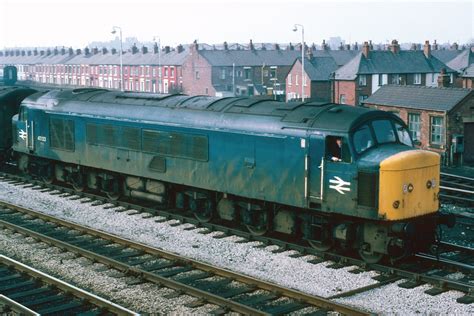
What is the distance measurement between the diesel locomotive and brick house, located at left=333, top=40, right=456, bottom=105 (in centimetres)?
4244

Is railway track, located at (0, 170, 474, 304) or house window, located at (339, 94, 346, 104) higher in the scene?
house window, located at (339, 94, 346, 104)

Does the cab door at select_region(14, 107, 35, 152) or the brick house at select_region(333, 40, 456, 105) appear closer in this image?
the cab door at select_region(14, 107, 35, 152)

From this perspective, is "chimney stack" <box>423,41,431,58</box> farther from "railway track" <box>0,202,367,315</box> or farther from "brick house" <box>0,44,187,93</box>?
"railway track" <box>0,202,367,315</box>

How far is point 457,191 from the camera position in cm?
2395

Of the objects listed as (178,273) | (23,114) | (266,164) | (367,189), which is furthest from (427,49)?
(178,273)

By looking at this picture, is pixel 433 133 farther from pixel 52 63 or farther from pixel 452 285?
pixel 52 63

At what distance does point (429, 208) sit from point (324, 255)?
269 centimetres

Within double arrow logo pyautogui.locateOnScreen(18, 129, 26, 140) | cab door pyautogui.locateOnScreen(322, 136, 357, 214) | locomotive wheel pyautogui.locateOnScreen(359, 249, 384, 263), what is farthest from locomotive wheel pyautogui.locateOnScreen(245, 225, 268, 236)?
double arrow logo pyautogui.locateOnScreen(18, 129, 26, 140)

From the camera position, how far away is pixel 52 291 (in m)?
12.6

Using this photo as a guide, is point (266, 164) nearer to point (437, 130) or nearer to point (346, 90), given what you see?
point (437, 130)

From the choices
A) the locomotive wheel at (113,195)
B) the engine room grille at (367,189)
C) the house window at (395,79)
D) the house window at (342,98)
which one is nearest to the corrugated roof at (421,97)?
the locomotive wheel at (113,195)

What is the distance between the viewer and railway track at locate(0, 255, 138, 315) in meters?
11.4

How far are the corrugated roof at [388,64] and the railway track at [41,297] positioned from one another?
5134cm

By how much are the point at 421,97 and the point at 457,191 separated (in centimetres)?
1420
